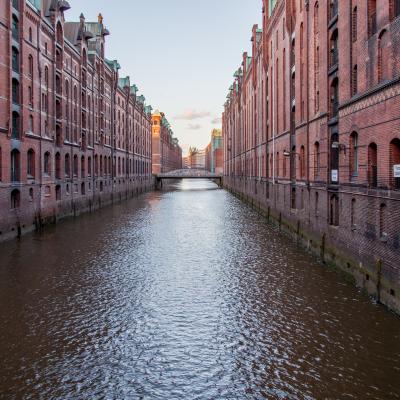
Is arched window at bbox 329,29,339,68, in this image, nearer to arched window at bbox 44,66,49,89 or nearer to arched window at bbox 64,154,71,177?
arched window at bbox 44,66,49,89

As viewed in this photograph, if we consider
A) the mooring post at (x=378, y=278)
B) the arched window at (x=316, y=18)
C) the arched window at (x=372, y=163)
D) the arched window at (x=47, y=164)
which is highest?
the arched window at (x=316, y=18)

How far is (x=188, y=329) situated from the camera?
11180mm

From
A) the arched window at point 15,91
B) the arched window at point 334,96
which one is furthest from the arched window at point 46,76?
the arched window at point 334,96

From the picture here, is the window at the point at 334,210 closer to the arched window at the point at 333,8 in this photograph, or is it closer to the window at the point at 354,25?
the window at the point at 354,25

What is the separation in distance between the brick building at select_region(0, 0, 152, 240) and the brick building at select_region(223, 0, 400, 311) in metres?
17.2

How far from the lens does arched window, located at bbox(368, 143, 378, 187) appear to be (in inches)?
541

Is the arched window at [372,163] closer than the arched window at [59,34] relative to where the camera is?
Yes

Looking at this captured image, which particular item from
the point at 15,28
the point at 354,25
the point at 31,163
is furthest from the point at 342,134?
the point at 31,163

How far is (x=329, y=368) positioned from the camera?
8820 mm

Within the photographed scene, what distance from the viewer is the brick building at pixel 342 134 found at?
1221 cm

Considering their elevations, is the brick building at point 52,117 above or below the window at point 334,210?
above

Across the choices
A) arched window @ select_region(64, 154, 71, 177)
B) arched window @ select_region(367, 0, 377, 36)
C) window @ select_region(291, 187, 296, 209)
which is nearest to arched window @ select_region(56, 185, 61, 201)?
arched window @ select_region(64, 154, 71, 177)

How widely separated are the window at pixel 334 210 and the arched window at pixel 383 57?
6.32 m

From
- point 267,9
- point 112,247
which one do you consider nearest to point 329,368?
point 112,247
